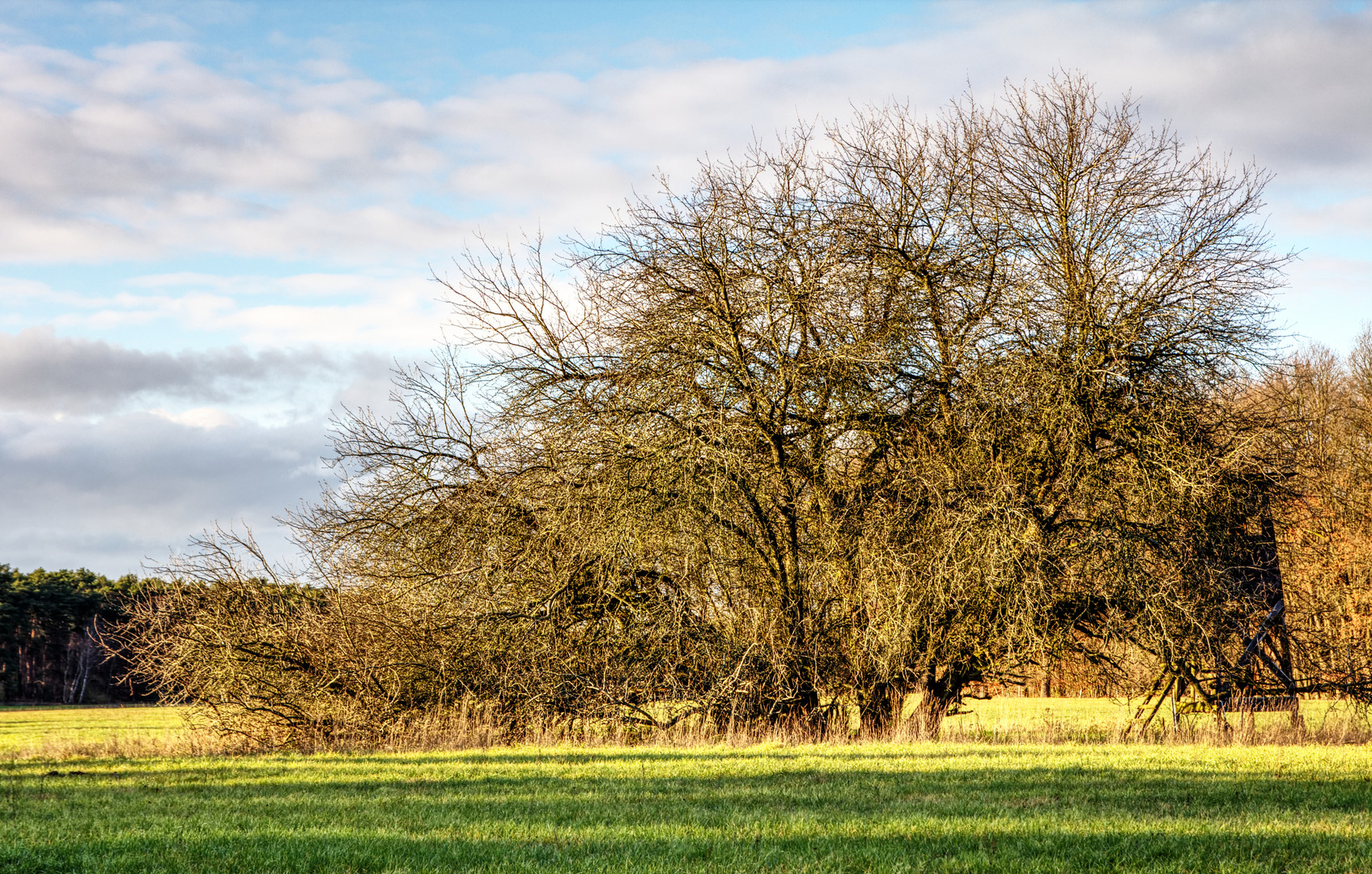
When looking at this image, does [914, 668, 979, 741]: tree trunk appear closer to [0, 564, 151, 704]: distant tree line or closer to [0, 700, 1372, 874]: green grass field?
[0, 700, 1372, 874]: green grass field

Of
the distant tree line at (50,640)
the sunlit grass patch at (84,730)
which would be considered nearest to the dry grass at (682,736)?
the sunlit grass patch at (84,730)

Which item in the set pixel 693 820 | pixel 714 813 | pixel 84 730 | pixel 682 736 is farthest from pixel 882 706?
pixel 84 730

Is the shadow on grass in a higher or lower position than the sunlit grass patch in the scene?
higher

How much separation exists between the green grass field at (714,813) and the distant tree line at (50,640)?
39.1 meters

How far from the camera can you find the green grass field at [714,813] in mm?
5547

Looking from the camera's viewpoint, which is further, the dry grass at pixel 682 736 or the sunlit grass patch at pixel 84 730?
the sunlit grass patch at pixel 84 730

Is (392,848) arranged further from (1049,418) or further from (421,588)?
(1049,418)

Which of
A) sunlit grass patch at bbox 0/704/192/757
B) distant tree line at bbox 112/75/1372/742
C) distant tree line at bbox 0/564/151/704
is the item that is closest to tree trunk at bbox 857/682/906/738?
distant tree line at bbox 112/75/1372/742

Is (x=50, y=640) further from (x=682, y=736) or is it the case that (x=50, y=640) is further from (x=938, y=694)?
(x=938, y=694)

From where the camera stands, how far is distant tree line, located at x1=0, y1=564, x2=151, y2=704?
43.9 m

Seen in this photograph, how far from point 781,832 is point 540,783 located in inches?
131

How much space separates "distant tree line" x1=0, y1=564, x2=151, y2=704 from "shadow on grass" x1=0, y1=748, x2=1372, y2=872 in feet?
132

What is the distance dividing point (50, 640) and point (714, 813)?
4947 centimetres

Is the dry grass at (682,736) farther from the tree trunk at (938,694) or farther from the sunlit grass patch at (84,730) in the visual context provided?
the tree trunk at (938,694)
